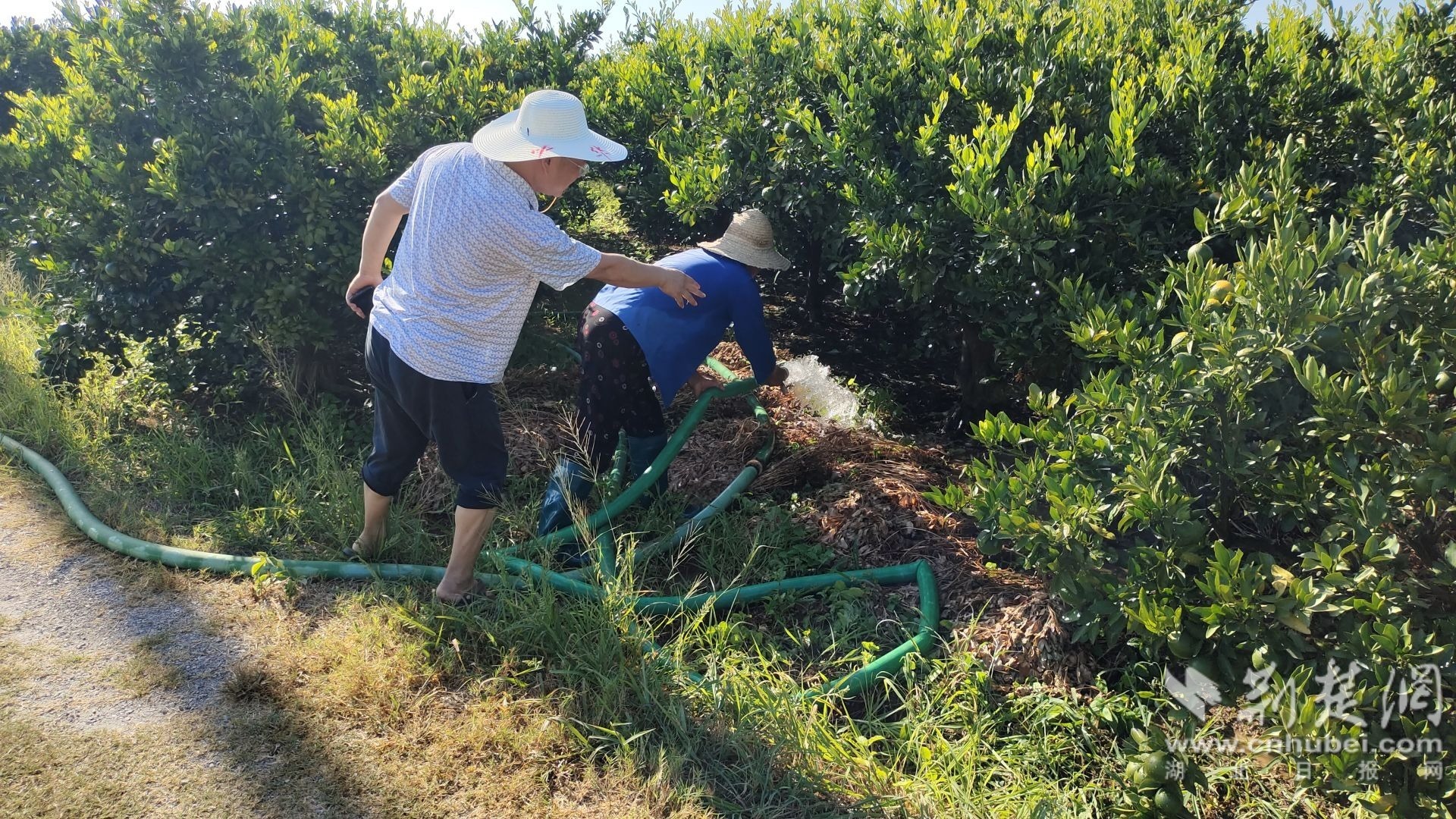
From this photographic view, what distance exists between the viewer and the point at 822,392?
208 inches

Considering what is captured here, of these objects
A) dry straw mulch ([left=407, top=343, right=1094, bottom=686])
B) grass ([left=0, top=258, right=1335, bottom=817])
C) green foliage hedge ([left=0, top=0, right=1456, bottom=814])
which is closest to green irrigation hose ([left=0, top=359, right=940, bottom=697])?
grass ([left=0, top=258, right=1335, bottom=817])

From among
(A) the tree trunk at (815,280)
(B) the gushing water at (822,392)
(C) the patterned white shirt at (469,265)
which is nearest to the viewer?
(C) the patterned white shirt at (469,265)

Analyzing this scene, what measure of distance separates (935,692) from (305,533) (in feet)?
9.15

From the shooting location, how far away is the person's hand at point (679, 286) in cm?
330

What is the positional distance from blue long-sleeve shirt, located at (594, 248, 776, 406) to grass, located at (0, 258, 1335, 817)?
2.33 feet

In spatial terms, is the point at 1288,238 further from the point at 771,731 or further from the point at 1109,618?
the point at 771,731

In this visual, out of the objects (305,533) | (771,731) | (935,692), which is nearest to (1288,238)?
(935,692)

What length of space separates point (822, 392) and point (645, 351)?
1632mm

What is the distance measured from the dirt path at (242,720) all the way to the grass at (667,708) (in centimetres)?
1

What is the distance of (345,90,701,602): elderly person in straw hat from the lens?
303 cm

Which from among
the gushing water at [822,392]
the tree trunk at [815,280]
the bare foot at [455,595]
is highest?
the tree trunk at [815,280]

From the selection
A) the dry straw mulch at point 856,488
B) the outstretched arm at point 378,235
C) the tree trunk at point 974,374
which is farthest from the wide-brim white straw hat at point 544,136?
the tree trunk at point 974,374

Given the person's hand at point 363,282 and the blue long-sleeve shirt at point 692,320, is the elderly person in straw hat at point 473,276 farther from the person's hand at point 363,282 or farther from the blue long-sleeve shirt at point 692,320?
the blue long-sleeve shirt at point 692,320

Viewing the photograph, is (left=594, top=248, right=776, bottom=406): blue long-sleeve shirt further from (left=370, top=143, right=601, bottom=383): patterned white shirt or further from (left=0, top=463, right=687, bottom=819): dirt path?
(left=0, top=463, right=687, bottom=819): dirt path
